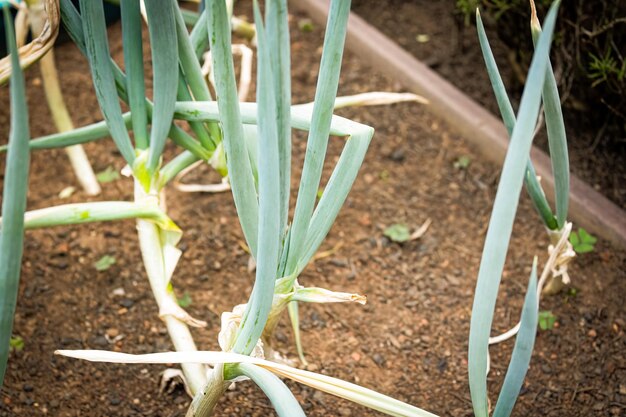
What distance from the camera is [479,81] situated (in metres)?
2.24

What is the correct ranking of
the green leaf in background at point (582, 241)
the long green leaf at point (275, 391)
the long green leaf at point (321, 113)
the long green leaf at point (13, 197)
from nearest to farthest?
the long green leaf at point (13, 197)
the long green leaf at point (275, 391)
the long green leaf at point (321, 113)
the green leaf in background at point (582, 241)

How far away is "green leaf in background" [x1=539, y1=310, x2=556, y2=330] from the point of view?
5.13 ft

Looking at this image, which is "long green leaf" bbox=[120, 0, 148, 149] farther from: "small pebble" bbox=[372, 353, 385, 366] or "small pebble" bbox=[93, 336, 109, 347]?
"small pebble" bbox=[372, 353, 385, 366]

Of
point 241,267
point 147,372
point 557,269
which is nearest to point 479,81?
point 557,269

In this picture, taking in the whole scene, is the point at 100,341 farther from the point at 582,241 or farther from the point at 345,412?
the point at 582,241

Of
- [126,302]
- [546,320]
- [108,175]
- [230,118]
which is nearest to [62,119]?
[108,175]

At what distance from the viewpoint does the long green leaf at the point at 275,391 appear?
833mm

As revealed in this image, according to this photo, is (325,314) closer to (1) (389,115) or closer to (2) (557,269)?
(2) (557,269)

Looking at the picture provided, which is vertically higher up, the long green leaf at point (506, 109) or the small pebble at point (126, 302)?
the long green leaf at point (506, 109)

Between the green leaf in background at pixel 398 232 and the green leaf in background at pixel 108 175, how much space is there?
2.36ft

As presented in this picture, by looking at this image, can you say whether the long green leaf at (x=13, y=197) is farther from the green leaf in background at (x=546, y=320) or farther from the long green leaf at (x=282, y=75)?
the green leaf in background at (x=546, y=320)

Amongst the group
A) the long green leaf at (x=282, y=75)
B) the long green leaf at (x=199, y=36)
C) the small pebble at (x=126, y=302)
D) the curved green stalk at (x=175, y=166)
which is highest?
the long green leaf at (x=282, y=75)

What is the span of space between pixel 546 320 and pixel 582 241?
0.24 metres

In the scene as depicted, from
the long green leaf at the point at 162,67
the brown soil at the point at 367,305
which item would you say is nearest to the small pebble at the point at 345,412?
the brown soil at the point at 367,305
